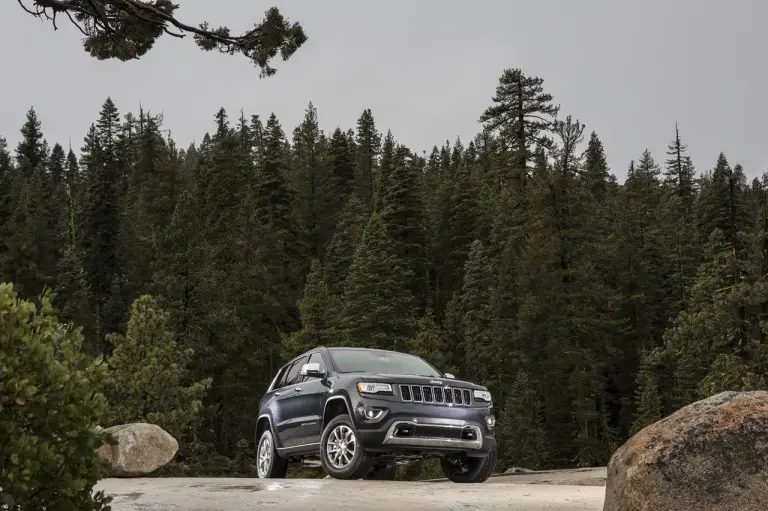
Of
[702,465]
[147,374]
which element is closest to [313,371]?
[702,465]

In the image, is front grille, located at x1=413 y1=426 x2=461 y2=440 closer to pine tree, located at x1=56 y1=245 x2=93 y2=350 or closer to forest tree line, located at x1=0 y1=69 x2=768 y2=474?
forest tree line, located at x1=0 y1=69 x2=768 y2=474

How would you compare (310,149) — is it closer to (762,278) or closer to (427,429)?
(762,278)

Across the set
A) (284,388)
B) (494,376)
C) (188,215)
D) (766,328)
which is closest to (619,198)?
(494,376)

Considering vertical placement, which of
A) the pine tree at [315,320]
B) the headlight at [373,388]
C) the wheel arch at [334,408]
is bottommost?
the wheel arch at [334,408]

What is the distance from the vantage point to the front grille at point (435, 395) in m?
11.7

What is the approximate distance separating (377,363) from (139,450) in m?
9.95

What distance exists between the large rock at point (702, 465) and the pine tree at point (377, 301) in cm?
4983

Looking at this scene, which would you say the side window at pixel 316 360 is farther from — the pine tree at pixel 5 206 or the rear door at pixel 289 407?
the pine tree at pixel 5 206

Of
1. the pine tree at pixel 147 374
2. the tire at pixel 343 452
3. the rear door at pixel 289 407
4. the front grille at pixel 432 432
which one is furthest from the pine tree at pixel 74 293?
the front grille at pixel 432 432

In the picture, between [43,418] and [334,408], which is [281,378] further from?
[43,418]

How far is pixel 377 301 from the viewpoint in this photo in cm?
5978

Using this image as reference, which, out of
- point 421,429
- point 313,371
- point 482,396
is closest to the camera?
point 421,429

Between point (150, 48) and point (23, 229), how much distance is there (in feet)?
238

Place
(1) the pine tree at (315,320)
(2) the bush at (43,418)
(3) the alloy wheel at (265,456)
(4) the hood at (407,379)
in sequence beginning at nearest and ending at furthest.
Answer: (2) the bush at (43,418) < (4) the hood at (407,379) < (3) the alloy wheel at (265,456) < (1) the pine tree at (315,320)
